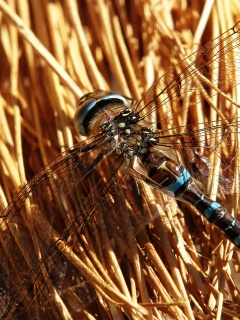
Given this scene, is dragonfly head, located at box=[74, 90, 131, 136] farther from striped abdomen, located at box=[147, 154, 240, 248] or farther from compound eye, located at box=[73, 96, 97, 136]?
striped abdomen, located at box=[147, 154, 240, 248]

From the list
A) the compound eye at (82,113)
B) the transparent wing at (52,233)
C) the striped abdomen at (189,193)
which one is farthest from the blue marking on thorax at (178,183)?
the compound eye at (82,113)

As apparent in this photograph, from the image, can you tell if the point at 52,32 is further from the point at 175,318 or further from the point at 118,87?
the point at 175,318

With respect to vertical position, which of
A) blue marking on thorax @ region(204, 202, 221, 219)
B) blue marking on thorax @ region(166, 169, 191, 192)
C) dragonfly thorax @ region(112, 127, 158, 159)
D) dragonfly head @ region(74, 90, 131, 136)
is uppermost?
dragonfly head @ region(74, 90, 131, 136)

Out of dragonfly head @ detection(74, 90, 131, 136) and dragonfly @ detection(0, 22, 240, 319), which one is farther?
dragonfly head @ detection(74, 90, 131, 136)

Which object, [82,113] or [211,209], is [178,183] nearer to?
[211,209]

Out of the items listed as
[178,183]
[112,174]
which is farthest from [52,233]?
[178,183]

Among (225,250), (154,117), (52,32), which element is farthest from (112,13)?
(225,250)

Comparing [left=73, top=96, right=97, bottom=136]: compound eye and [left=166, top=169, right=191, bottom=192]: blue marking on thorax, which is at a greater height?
[left=73, top=96, right=97, bottom=136]: compound eye

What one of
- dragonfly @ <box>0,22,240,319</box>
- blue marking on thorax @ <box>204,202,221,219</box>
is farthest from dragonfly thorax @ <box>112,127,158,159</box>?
blue marking on thorax @ <box>204,202,221,219</box>
